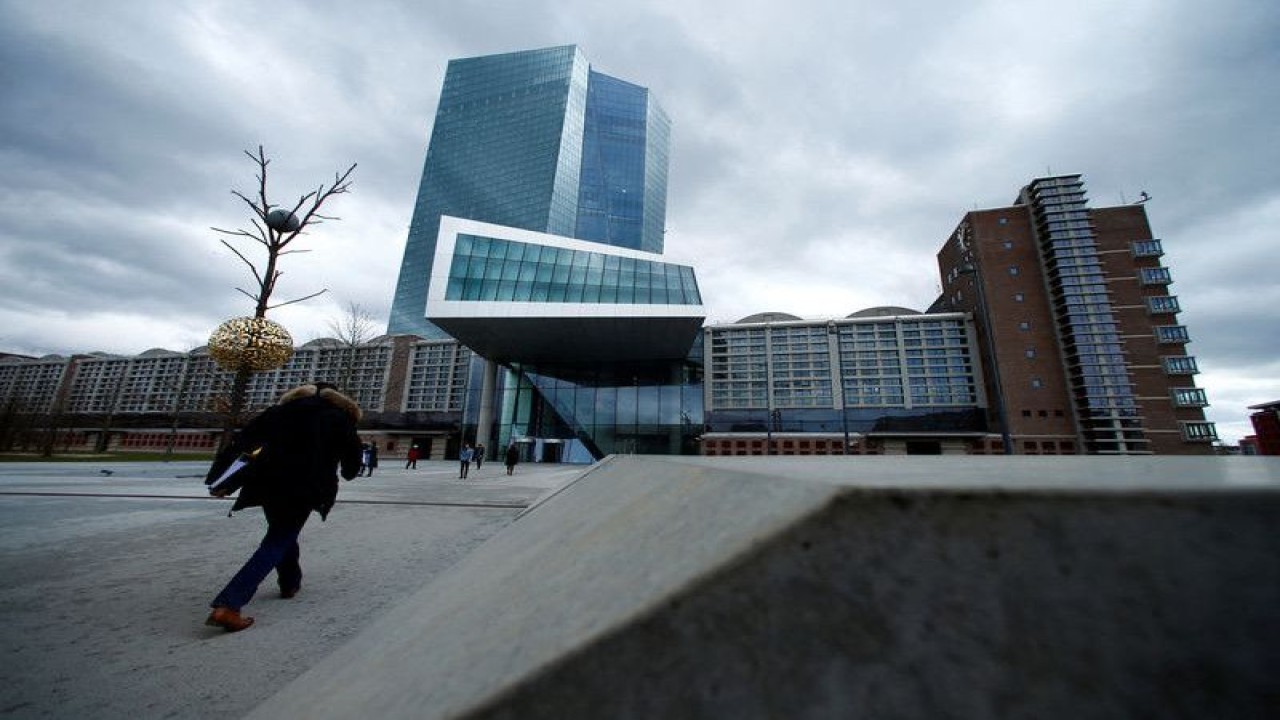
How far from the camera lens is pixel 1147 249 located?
39.6 metres

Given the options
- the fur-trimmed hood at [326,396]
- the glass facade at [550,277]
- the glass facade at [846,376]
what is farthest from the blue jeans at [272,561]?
the glass facade at [846,376]

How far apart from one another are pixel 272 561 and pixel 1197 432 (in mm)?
56792

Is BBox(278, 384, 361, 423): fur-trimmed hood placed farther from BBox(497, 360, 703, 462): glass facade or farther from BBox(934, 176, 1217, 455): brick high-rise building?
BBox(934, 176, 1217, 455): brick high-rise building

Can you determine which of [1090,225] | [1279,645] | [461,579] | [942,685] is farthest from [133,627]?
[1090,225]

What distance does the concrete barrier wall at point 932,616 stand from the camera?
38cm

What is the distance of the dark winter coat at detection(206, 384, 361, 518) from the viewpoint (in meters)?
2.64

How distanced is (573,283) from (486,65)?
269 feet

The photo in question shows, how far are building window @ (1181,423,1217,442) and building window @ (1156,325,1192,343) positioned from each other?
687cm

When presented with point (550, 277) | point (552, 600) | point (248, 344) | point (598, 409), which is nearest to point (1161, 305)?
point (598, 409)

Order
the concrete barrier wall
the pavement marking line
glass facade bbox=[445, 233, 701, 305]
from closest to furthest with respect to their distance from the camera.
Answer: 1. the concrete barrier wall
2. the pavement marking line
3. glass facade bbox=[445, 233, 701, 305]

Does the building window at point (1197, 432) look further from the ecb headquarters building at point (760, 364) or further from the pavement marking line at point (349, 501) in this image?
the pavement marking line at point (349, 501)

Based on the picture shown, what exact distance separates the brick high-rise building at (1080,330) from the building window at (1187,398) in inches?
3.1

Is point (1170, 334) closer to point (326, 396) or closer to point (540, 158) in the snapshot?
point (326, 396)

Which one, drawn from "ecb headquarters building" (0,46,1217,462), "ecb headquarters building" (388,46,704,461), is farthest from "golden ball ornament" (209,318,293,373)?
"ecb headquarters building" (0,46,1217,462)
